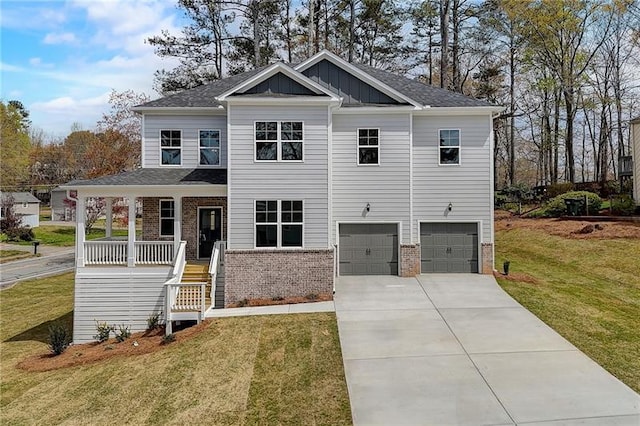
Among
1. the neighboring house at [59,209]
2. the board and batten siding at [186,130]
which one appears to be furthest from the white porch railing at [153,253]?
the neighboring house at [59,209]

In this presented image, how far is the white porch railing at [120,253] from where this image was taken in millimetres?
13055

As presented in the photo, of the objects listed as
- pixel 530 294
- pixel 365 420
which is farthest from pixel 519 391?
pixel 530 294

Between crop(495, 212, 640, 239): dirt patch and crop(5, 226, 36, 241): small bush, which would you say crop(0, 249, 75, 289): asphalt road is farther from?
crop(495, 212, 640, 239): dirt patch

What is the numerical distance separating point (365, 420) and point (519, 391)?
2.87m

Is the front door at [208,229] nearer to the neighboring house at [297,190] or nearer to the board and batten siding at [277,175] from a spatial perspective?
the neighboring house at [297,190]

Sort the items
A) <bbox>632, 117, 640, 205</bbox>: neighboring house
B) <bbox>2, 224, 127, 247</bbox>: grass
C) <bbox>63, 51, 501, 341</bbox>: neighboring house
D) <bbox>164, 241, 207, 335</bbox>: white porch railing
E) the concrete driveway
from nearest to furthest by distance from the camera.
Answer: the concrete driveway, <bbox>164, 241, 207, 335</bbox>: white porch railing, <bbox>63, 51, 501, 341</bbox>: neighboring house, <bbox>632, 117, 640, 205</bbox>: neighboring house, <bbox>2, 224, 127, 247</bbox>: grass

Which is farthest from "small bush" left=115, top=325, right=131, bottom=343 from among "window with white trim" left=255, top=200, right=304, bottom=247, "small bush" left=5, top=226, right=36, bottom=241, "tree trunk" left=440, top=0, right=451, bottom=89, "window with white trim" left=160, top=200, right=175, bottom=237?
"small bush" left=5, top=226, right=36, bottom=241

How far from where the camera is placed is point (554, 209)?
23188 mm

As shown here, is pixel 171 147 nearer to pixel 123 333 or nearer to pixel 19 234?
pixel 123 333

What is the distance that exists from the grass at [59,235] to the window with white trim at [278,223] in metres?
29.7

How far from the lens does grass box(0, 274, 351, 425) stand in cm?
723

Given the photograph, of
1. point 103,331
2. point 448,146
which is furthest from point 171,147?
point 448,146

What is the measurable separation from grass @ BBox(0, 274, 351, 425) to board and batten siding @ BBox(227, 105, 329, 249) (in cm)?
291

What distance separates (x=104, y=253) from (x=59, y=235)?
113ft
